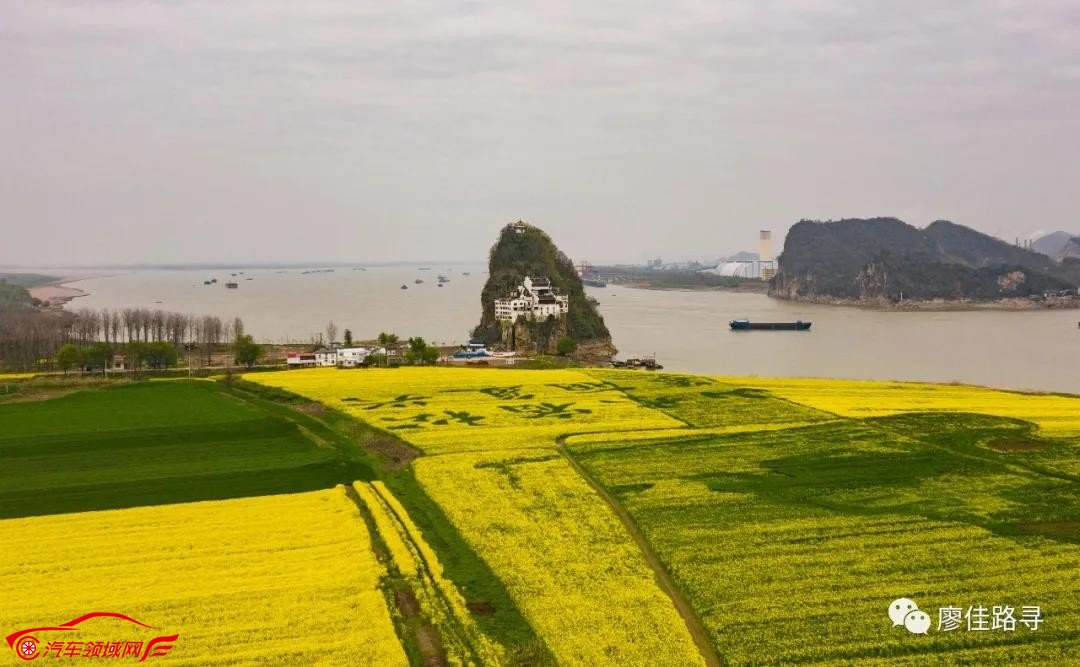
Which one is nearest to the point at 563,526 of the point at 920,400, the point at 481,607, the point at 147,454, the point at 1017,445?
the point at 481,607

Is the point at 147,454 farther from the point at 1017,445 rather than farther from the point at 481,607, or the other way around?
the point at 1017,445

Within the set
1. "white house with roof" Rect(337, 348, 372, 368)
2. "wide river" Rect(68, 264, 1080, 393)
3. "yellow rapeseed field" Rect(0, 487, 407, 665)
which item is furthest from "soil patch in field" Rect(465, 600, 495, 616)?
"wide river" Rect(68, 264, 1080, 393)

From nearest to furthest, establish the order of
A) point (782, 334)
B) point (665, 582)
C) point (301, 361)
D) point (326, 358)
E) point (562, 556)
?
point (665, 582) → point (562, 556) → point (301, 361) → point (326, 358) → point (782, 334)

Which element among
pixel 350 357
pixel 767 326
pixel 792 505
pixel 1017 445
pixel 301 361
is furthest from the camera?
pixel 767 326

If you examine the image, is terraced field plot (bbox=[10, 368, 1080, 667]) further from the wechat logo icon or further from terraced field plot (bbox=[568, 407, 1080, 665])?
the wechat logo icon

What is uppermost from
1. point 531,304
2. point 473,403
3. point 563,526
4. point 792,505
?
point 531,304

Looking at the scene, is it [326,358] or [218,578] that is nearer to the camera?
[218,578]

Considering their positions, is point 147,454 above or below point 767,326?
below

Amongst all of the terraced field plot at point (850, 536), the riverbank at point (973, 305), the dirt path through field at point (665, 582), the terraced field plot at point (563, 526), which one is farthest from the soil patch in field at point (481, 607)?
the riverbank at point (973, 305)
